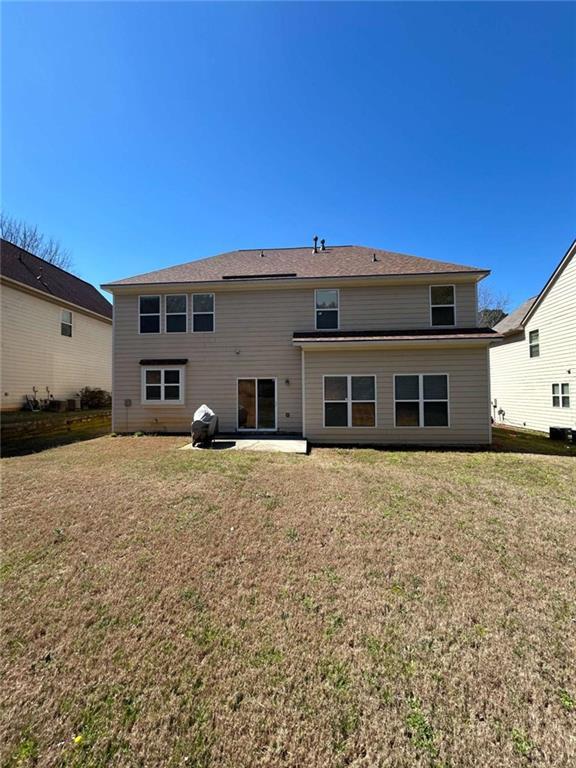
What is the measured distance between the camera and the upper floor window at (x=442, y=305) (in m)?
11.4

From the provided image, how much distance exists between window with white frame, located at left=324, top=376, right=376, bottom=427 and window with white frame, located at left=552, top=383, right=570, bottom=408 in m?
8.54

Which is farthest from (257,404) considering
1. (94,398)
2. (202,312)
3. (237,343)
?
(94,398)

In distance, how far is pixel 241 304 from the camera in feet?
39.6

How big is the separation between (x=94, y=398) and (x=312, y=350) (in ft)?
45.2

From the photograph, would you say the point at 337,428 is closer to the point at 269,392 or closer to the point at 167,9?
the point at 269,392

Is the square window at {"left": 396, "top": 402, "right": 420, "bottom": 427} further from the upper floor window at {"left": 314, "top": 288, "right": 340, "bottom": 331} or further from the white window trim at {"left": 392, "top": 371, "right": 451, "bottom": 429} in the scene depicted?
the upper floor window at {"left": 314, "top": 288, "right": 340, "bottom": 331}

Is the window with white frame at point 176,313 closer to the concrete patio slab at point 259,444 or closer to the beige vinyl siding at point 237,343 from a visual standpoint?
the beige vinyl siding at point 237,343

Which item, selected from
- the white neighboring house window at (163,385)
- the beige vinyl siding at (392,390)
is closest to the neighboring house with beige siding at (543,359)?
the beige vinyl siding at (392,390)

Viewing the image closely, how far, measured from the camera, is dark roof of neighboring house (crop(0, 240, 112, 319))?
14.3 metres

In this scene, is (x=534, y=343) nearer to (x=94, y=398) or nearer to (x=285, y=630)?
(x=285, y=630)

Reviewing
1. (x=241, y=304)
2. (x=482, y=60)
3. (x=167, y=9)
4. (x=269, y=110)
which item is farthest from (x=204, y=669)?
(x=482, y=60)

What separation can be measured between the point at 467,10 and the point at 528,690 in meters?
14.3

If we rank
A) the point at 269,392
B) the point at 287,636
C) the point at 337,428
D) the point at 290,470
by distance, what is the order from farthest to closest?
the point at 269,392 < the point at 337,428 < the point at 290,470 < the point at 287,636

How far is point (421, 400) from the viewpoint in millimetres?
10578
